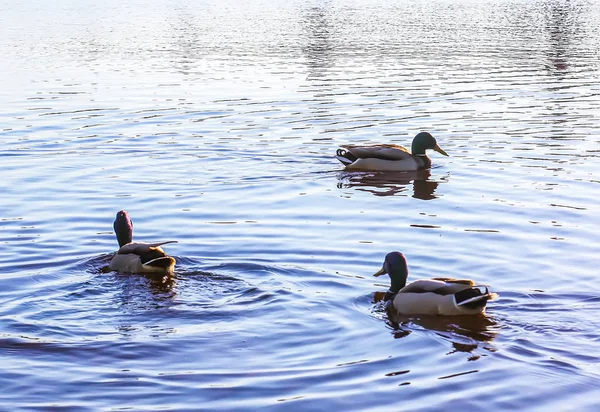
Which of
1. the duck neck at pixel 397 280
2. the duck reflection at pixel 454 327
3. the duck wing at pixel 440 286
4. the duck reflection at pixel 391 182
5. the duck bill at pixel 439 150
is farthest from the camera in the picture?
the duck bill at pixel 439 150

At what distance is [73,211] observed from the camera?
1428 cm

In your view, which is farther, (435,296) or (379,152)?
(379,152)

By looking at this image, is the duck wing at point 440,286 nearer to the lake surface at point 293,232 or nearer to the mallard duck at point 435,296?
the mallard duck at point 435,296

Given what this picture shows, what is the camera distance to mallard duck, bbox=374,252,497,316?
9.64 metres

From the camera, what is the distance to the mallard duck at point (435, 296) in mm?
9641

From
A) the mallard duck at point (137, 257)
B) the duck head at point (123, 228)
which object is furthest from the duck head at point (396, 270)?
the duck head at point (123, 228)

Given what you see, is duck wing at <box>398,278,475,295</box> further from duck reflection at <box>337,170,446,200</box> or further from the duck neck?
duck reflection at <box>337,170,446,200</box>

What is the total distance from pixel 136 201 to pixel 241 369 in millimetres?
6740

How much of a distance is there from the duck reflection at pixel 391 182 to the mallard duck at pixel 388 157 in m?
0.12

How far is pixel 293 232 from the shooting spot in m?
13.0

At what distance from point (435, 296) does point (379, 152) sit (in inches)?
310

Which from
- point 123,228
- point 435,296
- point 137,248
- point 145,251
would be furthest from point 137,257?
point 435,296

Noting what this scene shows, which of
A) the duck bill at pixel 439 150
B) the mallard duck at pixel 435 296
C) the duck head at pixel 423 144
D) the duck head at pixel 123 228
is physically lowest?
the mallard duck at pixel 435 296

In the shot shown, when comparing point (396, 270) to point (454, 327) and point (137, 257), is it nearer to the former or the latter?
point (454, 327)
